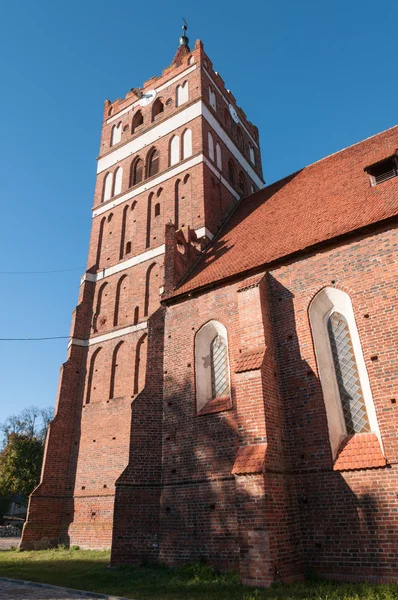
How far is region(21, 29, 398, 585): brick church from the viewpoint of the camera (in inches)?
317

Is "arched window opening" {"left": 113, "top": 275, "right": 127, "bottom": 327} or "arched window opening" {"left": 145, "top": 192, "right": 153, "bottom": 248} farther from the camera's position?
"arched window opening" {"left": 145, "top": 192, "right": 153, "bottom": 248}

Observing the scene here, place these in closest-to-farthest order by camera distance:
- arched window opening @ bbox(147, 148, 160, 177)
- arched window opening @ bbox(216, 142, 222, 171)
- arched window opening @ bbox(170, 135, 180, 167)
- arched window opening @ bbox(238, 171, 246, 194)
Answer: arched window opening @ bbox(170, 135, 180, 167)
arched window opening @ bbox(216, 142, 222, 171)
arched window opening @ bbox(147, 148, 160, 177)
arched window opening @ bbox(238, 171, 246, 194)

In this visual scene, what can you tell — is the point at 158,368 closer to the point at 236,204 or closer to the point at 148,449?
the point at 148,449

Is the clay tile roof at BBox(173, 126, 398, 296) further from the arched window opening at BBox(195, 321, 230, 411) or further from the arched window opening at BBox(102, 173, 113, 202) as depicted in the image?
the arched window opening at BBox(102, 173, 113, 202)

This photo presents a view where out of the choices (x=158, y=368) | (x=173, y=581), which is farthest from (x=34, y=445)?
(x=173, y=581)

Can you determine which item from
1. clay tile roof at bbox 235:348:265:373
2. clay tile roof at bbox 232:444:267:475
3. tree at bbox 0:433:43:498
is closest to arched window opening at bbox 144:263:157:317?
clay tile roof at bbox 235:348:265:373

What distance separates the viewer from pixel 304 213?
42.0 feet

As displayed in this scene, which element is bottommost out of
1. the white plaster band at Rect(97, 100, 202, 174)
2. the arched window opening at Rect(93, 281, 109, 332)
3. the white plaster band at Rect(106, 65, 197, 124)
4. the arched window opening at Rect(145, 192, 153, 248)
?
the arched window opening at Rect(93, 281, 109, 332)

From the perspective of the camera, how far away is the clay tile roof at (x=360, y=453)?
7.87m

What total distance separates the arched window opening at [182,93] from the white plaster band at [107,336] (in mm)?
11745

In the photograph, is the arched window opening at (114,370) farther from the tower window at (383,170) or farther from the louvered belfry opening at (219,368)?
the tower window at (383,170)

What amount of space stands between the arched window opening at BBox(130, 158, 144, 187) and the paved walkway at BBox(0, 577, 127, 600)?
15994 mm

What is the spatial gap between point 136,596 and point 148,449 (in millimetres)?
4012

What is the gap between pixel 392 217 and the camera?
9.26 meters
